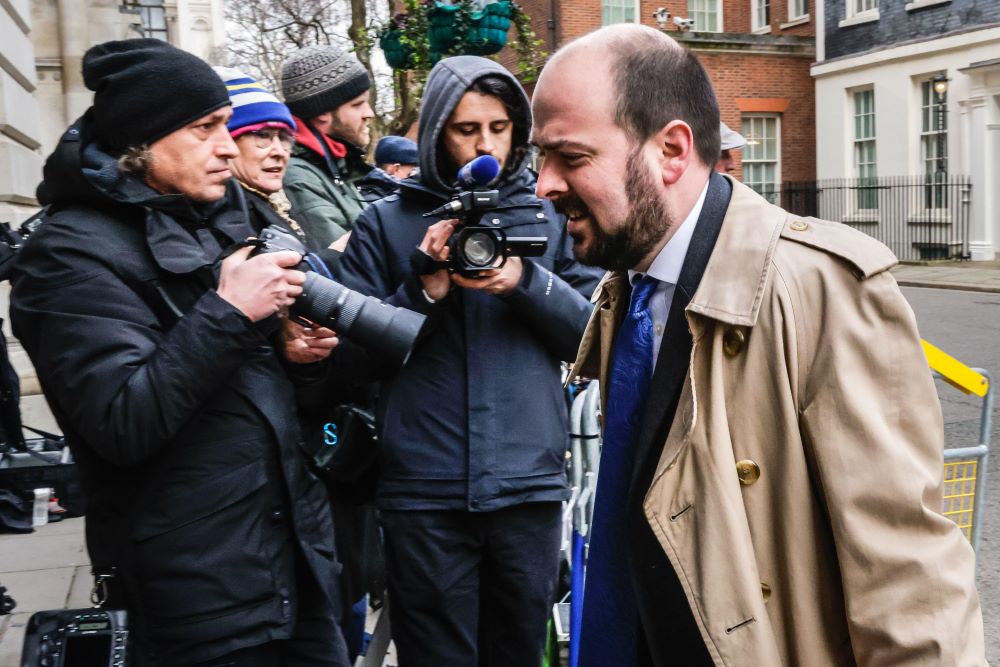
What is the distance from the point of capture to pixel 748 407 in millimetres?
1639

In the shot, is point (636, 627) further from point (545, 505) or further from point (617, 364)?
point (545, 505)

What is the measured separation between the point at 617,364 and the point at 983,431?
7.04 feet

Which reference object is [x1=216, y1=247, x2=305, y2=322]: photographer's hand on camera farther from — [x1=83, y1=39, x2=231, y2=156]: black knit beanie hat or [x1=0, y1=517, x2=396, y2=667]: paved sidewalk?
[x1=0, y1=517, x2=396, y2=667]: paved sidewalk

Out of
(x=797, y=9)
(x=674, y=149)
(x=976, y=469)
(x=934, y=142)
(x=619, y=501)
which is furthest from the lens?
(x=797, y=9)

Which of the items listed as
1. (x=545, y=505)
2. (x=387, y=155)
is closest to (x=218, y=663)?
(x=545, y=505)

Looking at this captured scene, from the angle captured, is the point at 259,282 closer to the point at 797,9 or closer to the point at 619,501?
the point at 619,501

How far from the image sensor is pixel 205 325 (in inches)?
89.4

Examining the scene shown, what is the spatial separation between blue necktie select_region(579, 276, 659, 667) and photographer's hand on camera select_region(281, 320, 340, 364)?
3.09 ft

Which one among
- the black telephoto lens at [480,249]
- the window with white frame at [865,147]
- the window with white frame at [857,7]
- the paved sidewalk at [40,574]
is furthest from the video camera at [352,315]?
the window with white frame at [857,7]

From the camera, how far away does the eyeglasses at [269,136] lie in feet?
10.7

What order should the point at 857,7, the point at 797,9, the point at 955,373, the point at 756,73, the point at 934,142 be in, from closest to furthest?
Result: the point at 955,373, the point at 934,142, the point at 857,7, the point at 756,73, the point at 797,9

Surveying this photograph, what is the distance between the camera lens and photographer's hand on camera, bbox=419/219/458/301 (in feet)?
9.00

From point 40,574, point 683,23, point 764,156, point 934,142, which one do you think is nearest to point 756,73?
point 764,156

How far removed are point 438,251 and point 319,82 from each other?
58.6 inches
